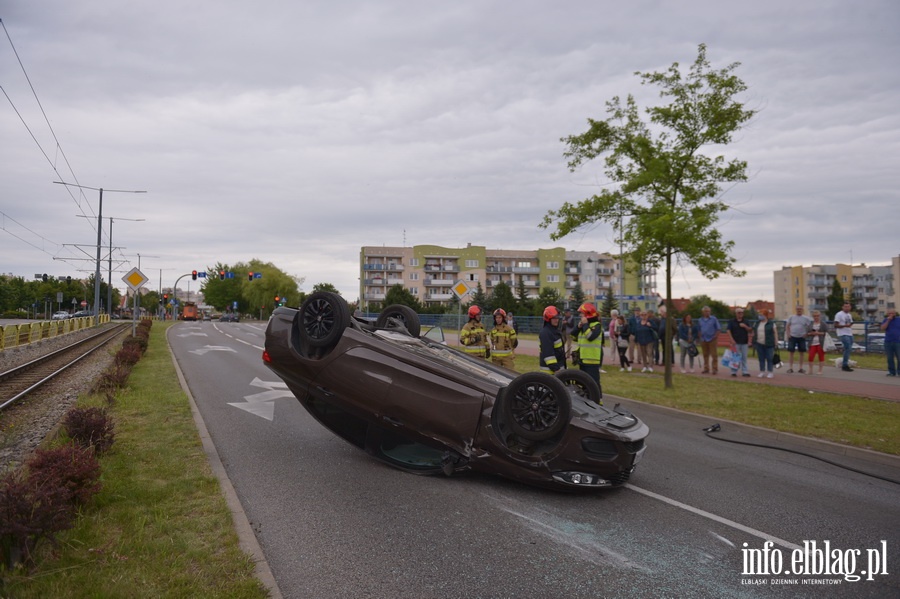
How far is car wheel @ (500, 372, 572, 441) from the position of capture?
16.3 ft

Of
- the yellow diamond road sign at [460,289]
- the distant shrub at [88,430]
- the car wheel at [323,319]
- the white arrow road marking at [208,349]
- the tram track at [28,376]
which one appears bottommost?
the tram track at [28,376]

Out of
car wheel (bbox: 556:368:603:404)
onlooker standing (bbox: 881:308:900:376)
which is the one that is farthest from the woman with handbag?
car wheel (bbox: 556:368:603:404)

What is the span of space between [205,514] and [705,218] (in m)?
11.1

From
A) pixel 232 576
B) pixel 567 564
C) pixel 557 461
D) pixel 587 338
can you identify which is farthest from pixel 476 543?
pixel 587 338

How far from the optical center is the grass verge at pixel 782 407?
26.7ft

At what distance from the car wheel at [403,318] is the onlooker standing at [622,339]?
11.1m

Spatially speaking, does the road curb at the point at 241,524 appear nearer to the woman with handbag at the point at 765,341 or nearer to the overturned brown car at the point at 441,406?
the overturned brown car at the point at 441,406

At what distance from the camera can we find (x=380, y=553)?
4051mm

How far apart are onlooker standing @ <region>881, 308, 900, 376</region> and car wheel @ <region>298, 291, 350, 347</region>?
14.1m

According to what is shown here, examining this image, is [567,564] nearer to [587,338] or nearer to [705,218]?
[587,338]

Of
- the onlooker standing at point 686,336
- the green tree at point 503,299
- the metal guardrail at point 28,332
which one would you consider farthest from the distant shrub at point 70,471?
the green tree at point 503,299

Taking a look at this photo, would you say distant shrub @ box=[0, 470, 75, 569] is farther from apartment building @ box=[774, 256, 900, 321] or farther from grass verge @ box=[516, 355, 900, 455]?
apartment building @ box=[774, 256, 900, 321]

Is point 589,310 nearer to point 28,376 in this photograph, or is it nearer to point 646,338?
point 646,338

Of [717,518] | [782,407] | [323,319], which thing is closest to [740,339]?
[782,407]
